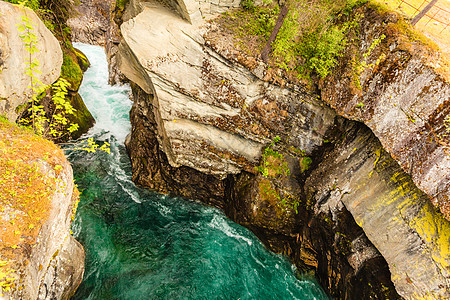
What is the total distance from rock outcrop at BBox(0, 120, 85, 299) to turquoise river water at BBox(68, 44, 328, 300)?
2.28 meters

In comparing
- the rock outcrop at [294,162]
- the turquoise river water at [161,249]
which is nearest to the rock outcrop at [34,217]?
the turquoise river water at [161,249]

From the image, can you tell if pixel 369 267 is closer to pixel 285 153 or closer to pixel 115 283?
pixel 285 153

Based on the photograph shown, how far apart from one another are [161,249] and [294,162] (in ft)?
24.6

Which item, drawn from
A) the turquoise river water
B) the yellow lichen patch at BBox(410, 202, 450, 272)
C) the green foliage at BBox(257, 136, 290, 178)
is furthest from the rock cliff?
the yellow lichen patch at BBox(410, 202, 450, 272)

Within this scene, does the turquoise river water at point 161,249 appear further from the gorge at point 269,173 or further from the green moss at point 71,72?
the green moss at point 71,72

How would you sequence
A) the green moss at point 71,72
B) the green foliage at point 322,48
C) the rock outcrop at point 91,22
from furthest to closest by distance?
the rock outcrop at point 91,22, the green moss at point 71,72, the green foliage at point 322,48

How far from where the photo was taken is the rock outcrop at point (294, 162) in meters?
6.54

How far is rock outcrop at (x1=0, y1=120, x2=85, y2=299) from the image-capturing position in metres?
4.18

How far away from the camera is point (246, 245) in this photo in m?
10.6

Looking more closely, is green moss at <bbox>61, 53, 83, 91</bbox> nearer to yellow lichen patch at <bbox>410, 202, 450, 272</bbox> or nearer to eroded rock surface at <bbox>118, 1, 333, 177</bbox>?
eroded rock surface at <bbox>118, 1, 333, 177</bbox>

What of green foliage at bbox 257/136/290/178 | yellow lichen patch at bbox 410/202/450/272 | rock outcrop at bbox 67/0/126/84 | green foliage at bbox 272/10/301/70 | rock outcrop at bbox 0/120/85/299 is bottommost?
rock outcrop at bbox 67/0/126/84

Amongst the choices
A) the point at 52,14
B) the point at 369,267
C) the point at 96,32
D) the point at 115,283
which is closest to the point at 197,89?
the point at 115,283

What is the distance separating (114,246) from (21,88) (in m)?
7.09

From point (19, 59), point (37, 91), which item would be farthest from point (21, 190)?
point (19, 59)
